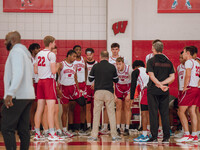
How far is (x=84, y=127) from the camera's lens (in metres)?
8.65

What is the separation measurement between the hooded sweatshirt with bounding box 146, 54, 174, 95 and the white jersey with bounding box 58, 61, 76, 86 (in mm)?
2122

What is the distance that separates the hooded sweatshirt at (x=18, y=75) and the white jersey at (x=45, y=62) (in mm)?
2401

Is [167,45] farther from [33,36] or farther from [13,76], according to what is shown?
[13,76]

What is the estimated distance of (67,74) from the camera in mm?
8172

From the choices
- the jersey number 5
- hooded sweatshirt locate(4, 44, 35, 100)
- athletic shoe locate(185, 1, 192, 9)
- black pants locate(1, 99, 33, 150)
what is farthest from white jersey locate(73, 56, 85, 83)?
black pants locate(1, 99, 33, 150)

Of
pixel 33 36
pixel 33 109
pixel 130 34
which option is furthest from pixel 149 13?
pixel 33 109

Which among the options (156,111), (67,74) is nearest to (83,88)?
(67,74)

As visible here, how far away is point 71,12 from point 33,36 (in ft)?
4.33

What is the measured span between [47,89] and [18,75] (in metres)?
2.68

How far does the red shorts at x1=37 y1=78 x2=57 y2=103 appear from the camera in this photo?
694 centimetres

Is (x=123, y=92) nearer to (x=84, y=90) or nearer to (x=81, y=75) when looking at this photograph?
(x=84, y=90)

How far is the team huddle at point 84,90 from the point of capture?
700cm

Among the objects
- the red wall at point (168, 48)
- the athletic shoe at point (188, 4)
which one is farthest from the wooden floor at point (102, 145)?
the athletic shoe at point (188, 4)

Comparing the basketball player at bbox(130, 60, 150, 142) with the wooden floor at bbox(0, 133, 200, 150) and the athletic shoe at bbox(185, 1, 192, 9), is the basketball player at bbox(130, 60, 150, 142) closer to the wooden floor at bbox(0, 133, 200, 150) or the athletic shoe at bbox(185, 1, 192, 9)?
the wooden floor at bbox(0, 133, 200, 150)
